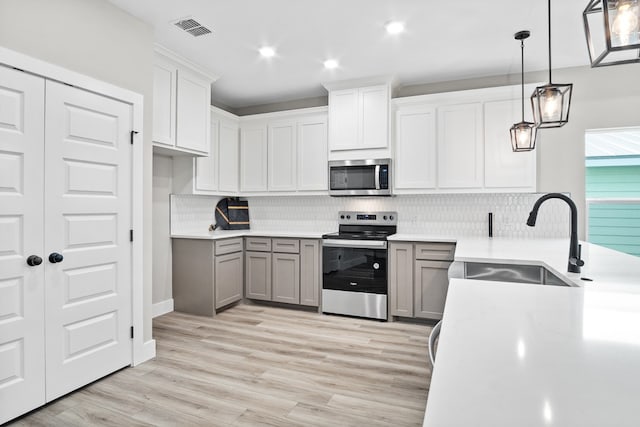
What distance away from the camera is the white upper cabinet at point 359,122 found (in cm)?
411

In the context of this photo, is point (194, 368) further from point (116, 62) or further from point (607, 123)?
point (607, 123)

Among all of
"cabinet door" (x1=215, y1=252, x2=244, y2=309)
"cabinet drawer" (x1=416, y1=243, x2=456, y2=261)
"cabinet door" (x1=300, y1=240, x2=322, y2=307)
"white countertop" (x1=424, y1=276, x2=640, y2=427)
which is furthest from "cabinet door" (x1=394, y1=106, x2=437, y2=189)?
"white countertop" (x1=424, y1=276, x2=640, y2=427)

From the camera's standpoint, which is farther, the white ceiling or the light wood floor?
the white ceiling

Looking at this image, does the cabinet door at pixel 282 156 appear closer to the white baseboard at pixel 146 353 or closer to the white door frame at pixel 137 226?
the white door frame at pixel 137 226

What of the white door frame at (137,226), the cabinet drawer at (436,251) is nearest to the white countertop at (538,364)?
the white door frame at (137,226)

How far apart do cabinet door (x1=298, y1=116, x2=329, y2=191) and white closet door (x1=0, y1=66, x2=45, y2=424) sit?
112 inches

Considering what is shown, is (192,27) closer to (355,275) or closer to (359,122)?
(359,122)

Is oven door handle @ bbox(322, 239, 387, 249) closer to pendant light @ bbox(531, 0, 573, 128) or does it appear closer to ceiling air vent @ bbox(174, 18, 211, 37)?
pendant light @ bbox(531, 0, 573, 128)

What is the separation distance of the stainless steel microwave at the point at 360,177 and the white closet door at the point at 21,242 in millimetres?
2839

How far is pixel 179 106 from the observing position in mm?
3586

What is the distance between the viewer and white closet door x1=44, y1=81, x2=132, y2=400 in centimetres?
227

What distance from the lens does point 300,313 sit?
4.26 m

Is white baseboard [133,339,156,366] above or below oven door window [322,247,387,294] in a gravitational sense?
below

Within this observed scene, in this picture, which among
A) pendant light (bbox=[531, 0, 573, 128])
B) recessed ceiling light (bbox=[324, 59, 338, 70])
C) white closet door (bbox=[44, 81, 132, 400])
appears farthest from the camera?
recessed ceiling light (bbox=[324, 59, 338, 70])
